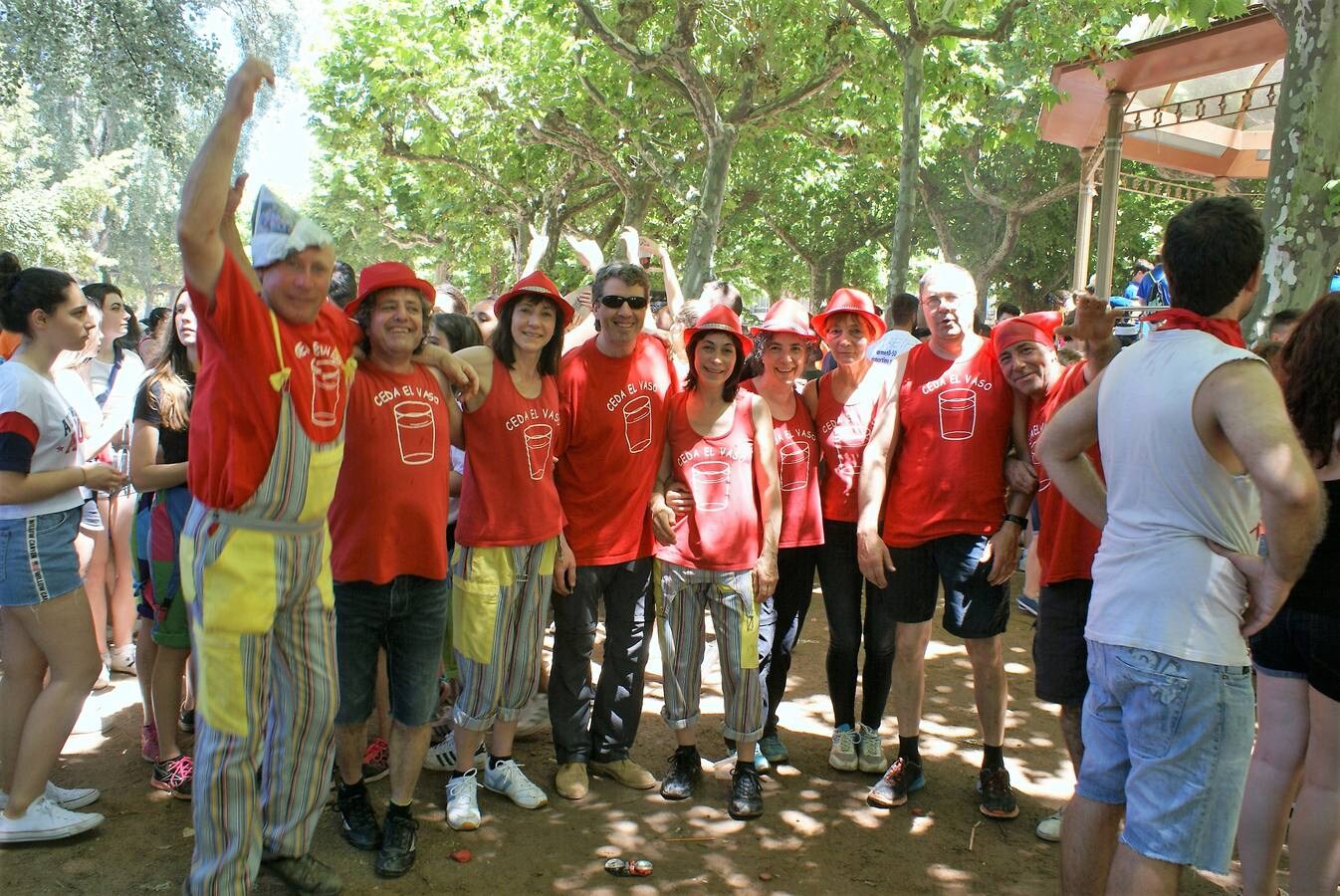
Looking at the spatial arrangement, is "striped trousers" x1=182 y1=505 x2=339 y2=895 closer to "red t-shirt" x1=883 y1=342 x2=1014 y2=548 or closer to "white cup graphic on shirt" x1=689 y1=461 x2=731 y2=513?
"white cup graphic on shirt" x1=689 y1=461 x2=731 y2=513

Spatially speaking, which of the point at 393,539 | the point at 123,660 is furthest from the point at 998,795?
the point at 123,660

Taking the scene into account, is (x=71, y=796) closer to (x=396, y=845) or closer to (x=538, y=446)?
(x=396, y=845)

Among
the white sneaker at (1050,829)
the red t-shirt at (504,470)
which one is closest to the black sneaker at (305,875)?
the red t-shirt at (504,470)

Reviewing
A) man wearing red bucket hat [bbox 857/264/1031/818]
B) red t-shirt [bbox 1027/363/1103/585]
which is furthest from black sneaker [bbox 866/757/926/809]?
red t-shirt [bbox 1027/363/1103/585]

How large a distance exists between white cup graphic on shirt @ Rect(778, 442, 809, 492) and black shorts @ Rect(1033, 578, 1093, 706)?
1.20 m

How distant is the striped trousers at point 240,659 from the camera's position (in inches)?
116

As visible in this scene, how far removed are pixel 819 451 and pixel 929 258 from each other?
31.6m

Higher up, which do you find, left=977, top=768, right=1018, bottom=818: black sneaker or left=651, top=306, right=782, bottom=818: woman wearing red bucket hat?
left=651, top=306, right=782, bottom=818: woman wearing red bucket hat

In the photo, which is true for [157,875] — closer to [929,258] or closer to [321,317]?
[321,317]

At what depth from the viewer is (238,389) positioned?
9.47 ft

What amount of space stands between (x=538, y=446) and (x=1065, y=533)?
2050 mm

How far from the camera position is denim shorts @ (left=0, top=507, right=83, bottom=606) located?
358 centimetres

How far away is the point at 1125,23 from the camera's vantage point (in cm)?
1161

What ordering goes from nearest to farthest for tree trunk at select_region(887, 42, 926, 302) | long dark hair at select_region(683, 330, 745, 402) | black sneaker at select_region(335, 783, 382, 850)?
black sneaker at select_region(335, 783, 382, 850), long dark hair at select_region(683, 330, 745, 402), tree trunk at select_region(887, 42, 926, 302)
